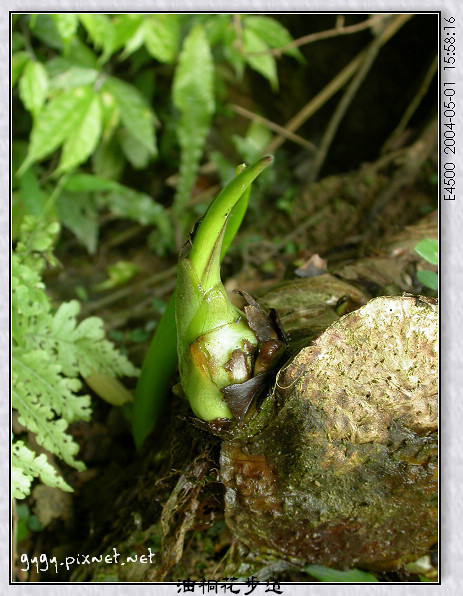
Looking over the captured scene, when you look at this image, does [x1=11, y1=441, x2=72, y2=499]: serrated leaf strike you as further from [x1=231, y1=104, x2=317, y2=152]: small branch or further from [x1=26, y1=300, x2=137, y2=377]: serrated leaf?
[x1=231, y1=104, x2=317, y2=152]: small branch

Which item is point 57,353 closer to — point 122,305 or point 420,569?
point 122,305

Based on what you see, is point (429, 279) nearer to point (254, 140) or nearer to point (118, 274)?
point (118, 274)

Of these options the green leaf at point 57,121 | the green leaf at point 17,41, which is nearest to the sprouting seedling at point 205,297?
the green leaf at point 57,121

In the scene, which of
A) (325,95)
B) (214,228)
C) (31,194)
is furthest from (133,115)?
(214,228)

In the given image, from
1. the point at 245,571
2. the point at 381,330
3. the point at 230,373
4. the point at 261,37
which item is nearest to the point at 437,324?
the point at 381,330

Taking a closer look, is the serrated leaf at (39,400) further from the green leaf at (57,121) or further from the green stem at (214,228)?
the green leaf at (57,121)

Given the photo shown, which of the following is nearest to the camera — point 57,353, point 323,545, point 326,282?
point 323,545

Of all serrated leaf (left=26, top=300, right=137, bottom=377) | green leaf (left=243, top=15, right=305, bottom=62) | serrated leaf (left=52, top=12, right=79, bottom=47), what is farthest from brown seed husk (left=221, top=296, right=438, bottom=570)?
green leaf (left=243, top=15, right=305, bottom=62)
